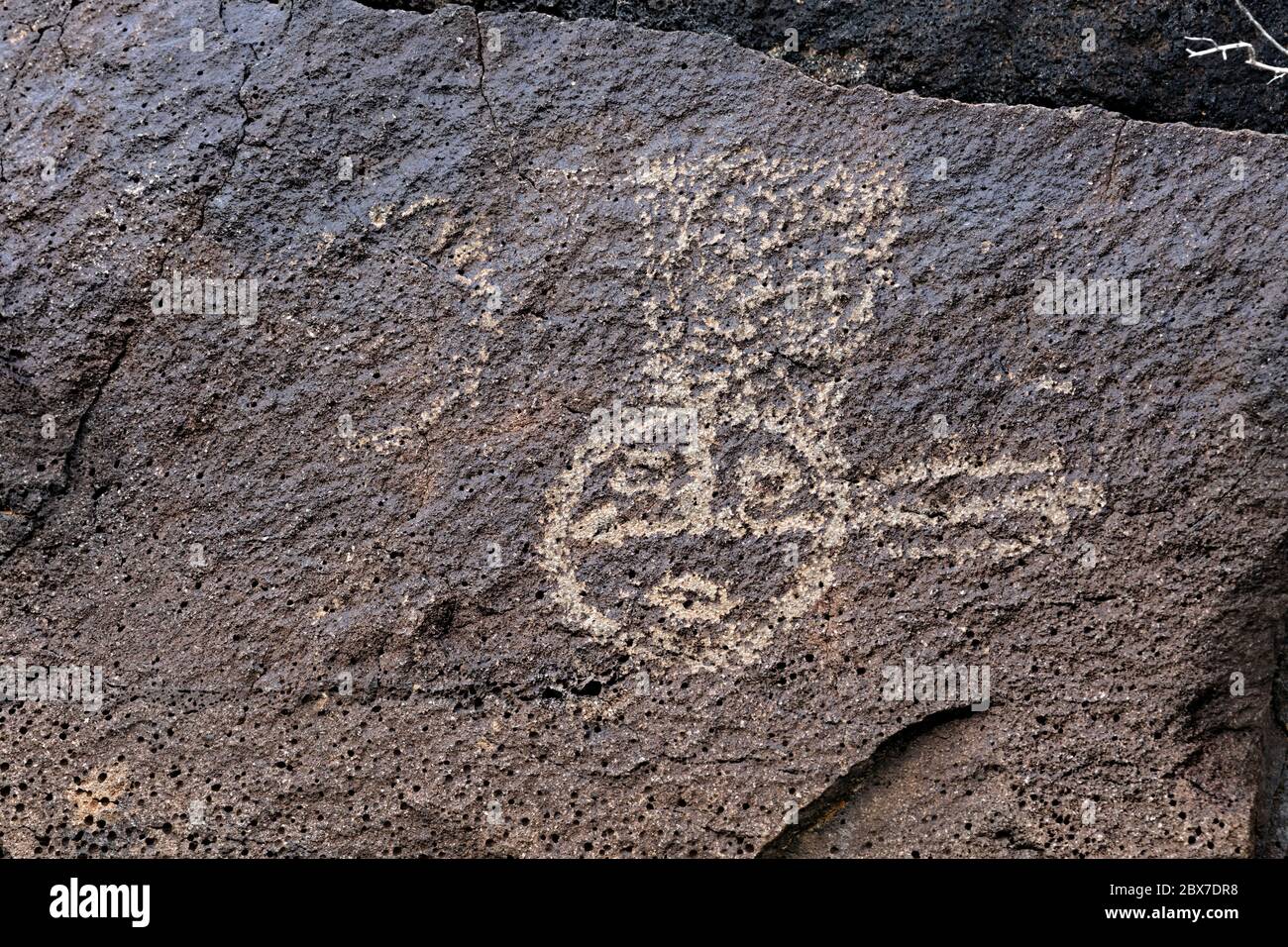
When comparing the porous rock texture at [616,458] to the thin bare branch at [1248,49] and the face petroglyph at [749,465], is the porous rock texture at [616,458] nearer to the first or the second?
the face petroglyph at [749,465]

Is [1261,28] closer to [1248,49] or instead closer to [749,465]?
[1248,49]

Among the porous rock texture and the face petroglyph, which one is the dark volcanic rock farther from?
the face petroglyph

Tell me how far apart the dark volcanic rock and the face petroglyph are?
0.93ft

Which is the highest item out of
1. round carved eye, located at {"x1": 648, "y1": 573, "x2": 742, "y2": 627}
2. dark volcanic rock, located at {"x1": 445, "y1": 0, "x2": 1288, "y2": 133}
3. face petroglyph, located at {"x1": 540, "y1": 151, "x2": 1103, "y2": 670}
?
dark volcanic rock, located at {"x1": 445, "y1": 0, "x2": 1288, "y2": 133}

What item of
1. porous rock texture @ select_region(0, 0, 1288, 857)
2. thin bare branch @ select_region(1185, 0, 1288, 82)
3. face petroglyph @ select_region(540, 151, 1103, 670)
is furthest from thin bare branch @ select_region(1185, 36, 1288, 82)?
face petroglyph @ select_region(540, 151, 1103, 670)

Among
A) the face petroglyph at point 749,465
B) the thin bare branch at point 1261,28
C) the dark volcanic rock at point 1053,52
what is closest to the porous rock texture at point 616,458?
the face petroglyph at point 749,465

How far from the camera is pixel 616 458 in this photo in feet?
8.93

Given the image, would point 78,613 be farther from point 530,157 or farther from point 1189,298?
point 1189,298

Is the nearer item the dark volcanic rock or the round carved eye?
the round carved eye

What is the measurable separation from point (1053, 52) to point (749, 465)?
1.02m

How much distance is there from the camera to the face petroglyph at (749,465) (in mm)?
2670

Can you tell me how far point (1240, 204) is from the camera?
8.71 ft

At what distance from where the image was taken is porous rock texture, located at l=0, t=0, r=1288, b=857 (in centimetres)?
262
